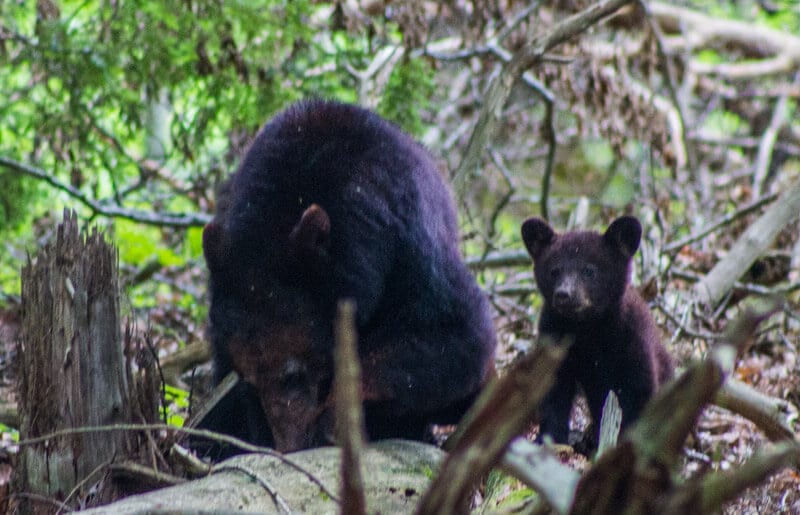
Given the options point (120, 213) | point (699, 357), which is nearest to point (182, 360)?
point (120, 213)

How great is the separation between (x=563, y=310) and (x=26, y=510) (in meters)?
2.87

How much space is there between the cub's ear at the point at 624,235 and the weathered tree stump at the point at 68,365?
2876mm

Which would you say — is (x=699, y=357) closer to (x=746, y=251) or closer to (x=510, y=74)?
(x=746, y=251)

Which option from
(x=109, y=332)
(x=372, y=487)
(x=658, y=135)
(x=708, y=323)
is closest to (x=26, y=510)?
(x=109, y=332)

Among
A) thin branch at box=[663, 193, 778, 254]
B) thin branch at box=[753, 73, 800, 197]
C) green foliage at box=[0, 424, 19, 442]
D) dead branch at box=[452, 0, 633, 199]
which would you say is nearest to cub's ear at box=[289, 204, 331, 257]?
green foliage at box=[0, 424, 19, 442]

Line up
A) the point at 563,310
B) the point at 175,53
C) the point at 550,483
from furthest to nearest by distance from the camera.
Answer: the point at 175,53 < the point at 563,310 < the point at 550,483

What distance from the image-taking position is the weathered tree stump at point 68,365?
12.7ft

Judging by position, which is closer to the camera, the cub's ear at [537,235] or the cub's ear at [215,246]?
the cub's ear at [215,246]

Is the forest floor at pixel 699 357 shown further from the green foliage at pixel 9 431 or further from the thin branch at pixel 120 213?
the thin branch at pixel 120 213

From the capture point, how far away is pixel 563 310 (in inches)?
205

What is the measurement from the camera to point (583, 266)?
539cm

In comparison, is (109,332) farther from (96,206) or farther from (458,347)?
(96,206)

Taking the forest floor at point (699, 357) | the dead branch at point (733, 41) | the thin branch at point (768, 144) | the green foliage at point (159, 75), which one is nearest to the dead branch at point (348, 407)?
the forest floor at point (699, 357)

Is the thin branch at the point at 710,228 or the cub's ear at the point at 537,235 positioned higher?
the cub's ear at the point at 537,235
